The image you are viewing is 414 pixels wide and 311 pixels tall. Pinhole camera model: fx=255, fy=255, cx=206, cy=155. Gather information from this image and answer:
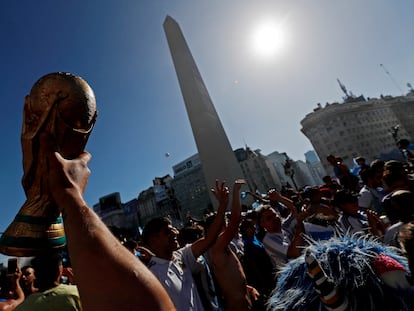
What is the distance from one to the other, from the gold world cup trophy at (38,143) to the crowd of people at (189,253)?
0.07 m

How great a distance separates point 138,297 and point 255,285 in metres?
3.30

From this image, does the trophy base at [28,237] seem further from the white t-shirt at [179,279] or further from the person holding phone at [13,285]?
the person holding phone at [13,285]

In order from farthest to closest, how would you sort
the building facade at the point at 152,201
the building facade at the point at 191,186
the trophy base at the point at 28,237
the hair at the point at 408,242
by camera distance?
1. the building facade at the point at 152,201
2. the building facade at the point at 191,186
3. the hair at the point at 408,242
4. the trophy base at the point at 28,237

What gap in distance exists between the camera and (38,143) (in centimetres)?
82

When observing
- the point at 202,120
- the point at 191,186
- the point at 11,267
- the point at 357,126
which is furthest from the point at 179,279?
the point at 357,126

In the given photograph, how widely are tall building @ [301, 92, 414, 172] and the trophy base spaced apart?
73.1 m

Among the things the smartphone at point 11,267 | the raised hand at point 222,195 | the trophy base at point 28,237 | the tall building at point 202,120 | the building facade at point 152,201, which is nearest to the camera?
the trophy base at point 28,237

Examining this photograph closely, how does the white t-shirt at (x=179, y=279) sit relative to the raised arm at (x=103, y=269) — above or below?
below

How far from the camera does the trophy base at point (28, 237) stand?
71 centimetres

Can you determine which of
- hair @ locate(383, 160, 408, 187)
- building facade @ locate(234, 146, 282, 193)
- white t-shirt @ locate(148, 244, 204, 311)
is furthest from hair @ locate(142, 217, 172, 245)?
building facade @ locate(234, 146, 282, 193)

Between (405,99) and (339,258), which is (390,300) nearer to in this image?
(339,258)

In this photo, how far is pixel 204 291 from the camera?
250cm

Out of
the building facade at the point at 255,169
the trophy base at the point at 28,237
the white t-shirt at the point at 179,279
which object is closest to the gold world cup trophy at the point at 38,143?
the trophy base at the point at 28,237

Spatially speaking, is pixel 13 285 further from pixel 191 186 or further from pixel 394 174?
pixel 191 186
